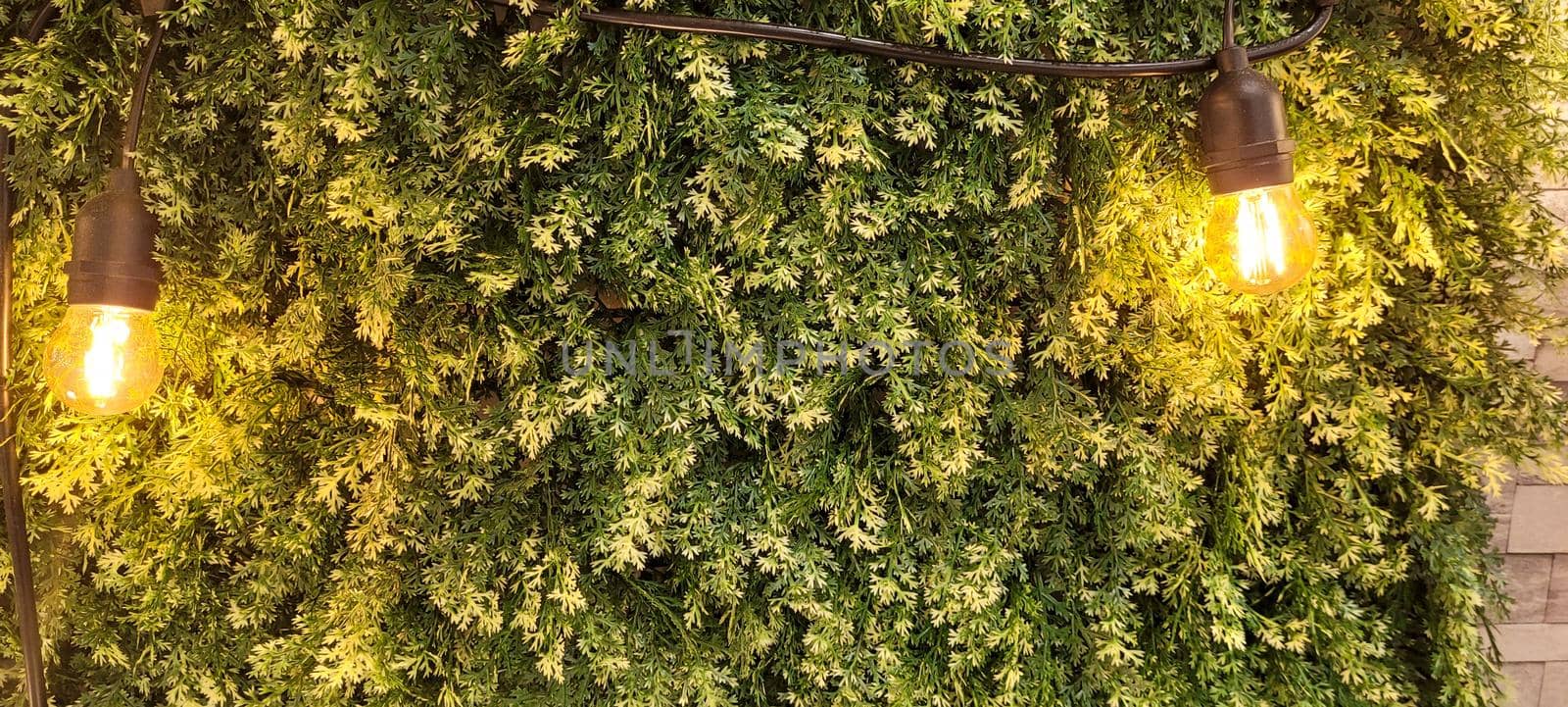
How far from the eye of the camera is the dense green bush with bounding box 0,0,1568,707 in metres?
0.77

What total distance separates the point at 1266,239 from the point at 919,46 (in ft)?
1.30

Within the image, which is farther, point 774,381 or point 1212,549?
point 1212,549

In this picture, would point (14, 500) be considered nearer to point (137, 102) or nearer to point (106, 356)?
point (106, 356)

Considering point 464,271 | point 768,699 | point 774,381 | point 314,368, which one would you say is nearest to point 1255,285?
point 774,381

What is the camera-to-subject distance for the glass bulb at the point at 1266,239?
29.7 inches

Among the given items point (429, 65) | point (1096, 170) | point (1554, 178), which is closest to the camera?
point (429, 65)

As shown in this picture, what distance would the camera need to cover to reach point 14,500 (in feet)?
2.66

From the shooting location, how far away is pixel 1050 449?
0.85m

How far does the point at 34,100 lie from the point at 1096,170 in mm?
1087

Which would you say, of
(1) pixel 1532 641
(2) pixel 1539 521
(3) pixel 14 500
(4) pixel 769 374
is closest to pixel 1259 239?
(4) pixel 769 374

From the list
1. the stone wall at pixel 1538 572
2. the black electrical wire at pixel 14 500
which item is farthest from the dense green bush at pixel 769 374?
the stone wall at pixel 1538 572

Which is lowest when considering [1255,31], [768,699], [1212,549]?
[768,699]

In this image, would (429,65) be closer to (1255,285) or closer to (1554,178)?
(1255,285)

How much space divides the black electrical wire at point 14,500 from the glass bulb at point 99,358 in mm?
134
